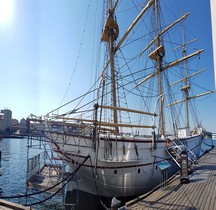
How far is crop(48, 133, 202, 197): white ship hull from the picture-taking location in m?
11.7

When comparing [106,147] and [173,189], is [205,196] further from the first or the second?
[106,147]

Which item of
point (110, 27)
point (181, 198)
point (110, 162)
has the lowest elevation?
point (181, 198)

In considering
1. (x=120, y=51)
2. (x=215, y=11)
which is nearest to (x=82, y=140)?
(x=120, y=51)

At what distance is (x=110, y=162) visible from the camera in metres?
11.5

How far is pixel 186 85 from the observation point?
1639 inches

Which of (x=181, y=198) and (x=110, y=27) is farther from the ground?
(x=110, y=27)

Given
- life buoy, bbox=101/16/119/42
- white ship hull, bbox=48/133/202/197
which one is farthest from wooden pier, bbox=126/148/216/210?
life buoy, bbox=101/16/119/42

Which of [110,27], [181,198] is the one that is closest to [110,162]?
[181,198]

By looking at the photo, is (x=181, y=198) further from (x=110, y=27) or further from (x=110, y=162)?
(x=110, y=27)

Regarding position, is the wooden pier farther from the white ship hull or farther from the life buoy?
the life buoy

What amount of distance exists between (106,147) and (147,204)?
13.5 ft

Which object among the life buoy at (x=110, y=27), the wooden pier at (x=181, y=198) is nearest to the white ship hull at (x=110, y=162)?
the wooden pier at (x=181, y=198)

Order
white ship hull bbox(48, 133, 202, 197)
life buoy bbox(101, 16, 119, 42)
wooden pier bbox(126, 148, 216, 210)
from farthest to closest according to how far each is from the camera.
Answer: life buoy bbox(101, 16, 119, 42)
white ship hull bbox(48, 133, 202, 197)
wooden pier bbox(126, 148, 216, 210)

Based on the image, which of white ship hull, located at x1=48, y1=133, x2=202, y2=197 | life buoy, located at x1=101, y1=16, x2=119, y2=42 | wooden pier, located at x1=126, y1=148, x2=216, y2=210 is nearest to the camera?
wooden pier, located at x1=126, y1=148, x2=216, y2=210
